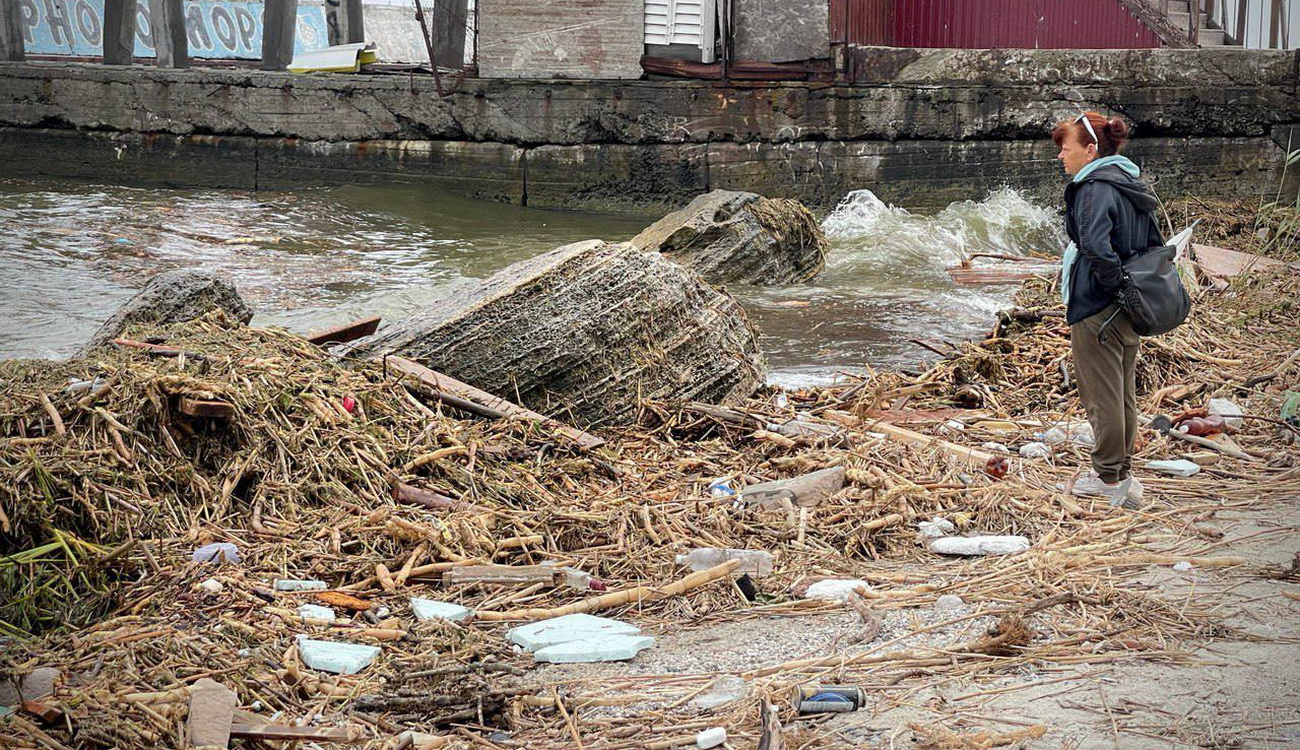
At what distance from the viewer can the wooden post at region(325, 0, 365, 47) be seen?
1864 cm

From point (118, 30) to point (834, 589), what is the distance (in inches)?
699

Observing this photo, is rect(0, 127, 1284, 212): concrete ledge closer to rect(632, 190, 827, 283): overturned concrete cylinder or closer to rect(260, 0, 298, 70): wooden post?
rect(260, 0, 298, 70): wooden post

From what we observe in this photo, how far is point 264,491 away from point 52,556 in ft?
2.97

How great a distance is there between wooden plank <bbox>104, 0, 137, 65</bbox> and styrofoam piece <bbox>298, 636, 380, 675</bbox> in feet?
56.8

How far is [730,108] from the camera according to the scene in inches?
611

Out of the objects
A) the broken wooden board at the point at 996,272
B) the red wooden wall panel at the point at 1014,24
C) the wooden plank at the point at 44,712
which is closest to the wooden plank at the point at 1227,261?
the broken wooden board at the point at 996,272

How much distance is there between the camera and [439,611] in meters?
3.62

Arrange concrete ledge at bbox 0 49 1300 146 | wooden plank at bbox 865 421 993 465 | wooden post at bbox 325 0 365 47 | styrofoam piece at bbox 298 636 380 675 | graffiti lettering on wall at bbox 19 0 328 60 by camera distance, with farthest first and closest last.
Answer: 1. graffiti lettering on wall at bbox 19 0 328 60
2. wooden post at bbox 325 0 365 47
3. concrete ledge at bbox 0 49 1300 146
4. wooden plank at bbox 865 421 993 465
5. styrofoam piece at bbox 298 636 380 675

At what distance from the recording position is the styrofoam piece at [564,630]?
341 cm

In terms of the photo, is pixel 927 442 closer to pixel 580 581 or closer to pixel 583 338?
pixel 583 338

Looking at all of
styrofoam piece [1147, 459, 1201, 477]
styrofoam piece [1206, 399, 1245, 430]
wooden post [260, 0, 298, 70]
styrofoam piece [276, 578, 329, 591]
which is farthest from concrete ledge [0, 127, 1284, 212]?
styrofoam piece [276, 578, 329, 591]

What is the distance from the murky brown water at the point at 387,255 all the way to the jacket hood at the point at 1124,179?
124 inches

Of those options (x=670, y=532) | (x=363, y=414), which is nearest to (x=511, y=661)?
(x=670, y=532)

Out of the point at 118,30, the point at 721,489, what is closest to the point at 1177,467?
the point at 721,489
